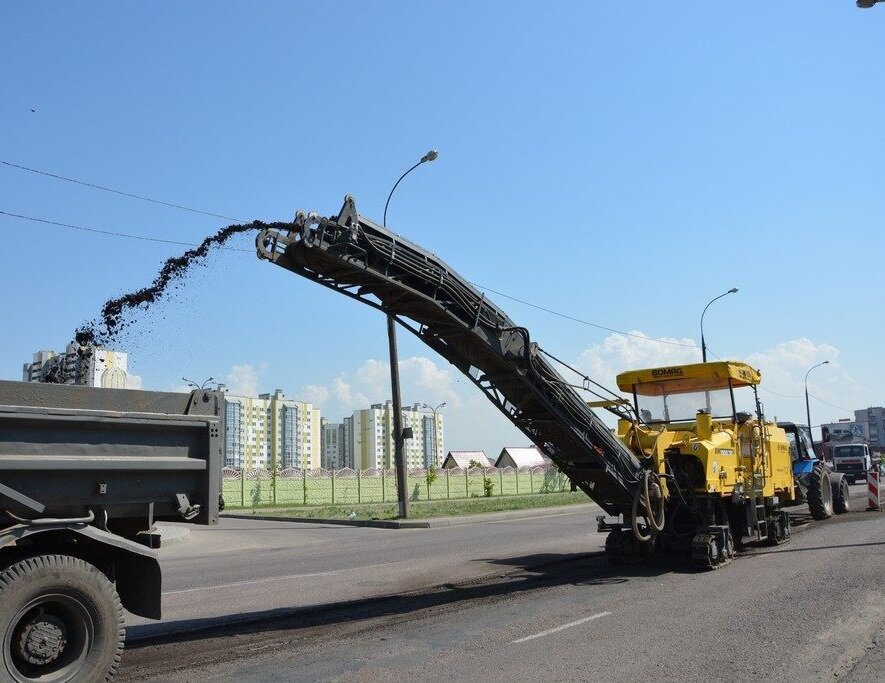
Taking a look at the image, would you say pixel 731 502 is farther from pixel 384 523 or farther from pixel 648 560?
pixel 384 523

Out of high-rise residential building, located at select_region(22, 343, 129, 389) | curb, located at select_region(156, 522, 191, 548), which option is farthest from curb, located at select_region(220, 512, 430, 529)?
high-rise residential building, located at select_region(22, 343, 129, 389)

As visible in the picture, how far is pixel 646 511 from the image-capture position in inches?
399

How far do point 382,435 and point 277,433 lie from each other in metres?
28.4

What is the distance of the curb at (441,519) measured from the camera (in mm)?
22203

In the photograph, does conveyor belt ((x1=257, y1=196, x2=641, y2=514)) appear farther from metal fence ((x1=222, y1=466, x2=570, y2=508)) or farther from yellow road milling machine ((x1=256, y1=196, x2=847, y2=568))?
metal fence ((x1=222, y1=466, x2=570, y2=508))

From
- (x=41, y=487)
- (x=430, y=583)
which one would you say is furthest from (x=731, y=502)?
(x=41, y=487)

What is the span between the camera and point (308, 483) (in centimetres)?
3888

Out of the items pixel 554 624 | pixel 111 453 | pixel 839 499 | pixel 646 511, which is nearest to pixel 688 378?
pixel 646 511

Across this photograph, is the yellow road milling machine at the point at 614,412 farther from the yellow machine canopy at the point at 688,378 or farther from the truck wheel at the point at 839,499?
the truck wheel at the point at 839,499

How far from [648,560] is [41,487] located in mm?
9077

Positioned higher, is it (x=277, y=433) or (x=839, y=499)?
(x=277, y=433)

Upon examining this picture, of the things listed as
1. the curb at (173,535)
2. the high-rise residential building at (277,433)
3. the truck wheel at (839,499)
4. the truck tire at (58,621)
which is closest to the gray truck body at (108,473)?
the truck tire at (58,621)

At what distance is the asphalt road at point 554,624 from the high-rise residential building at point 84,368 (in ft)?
8.96

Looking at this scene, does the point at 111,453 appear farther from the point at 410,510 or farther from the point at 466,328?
the point at 410,510
